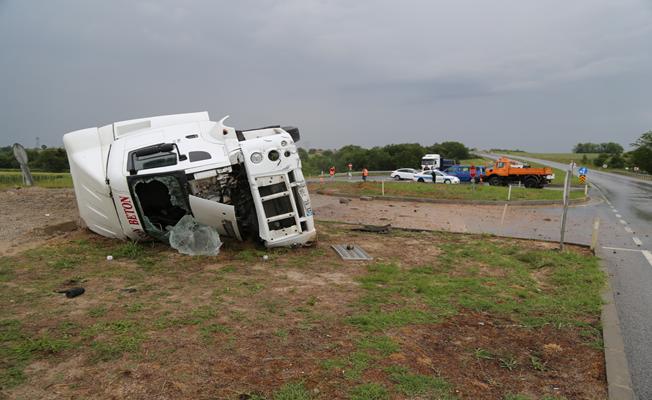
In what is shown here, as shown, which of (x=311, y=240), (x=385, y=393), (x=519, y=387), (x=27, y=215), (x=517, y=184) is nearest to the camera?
(x=385, y=393)

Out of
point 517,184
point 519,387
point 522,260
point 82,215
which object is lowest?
point 517,184

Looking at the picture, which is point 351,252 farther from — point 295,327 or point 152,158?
point 152,158

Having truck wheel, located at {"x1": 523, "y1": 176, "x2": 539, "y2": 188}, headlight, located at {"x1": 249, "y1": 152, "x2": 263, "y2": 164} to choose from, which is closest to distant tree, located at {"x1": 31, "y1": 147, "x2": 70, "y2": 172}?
truck wheel, located at {"x1": 523, "y1": 176, "x2": 539, "y2": 188}

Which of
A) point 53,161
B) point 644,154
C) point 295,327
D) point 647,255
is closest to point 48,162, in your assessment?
point 53,161

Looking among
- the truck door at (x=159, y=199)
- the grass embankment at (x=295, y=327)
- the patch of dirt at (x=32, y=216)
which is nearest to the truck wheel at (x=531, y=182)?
the grass embankment at (x=295, y=327)

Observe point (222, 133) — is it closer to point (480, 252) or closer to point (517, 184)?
point (480, 252)

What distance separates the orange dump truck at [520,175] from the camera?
27703 millimetres

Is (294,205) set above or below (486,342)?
above

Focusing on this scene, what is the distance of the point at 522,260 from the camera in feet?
26.5

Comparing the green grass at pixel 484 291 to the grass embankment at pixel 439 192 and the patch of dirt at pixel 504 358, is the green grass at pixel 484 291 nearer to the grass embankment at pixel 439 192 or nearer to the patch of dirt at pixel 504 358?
the patch of dirt at pixel 504 358

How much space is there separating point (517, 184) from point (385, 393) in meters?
28.1

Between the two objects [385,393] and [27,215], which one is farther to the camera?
[27,215]

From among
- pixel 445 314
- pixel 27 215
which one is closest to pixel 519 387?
pixel 445 314

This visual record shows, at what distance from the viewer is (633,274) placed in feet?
24.3
